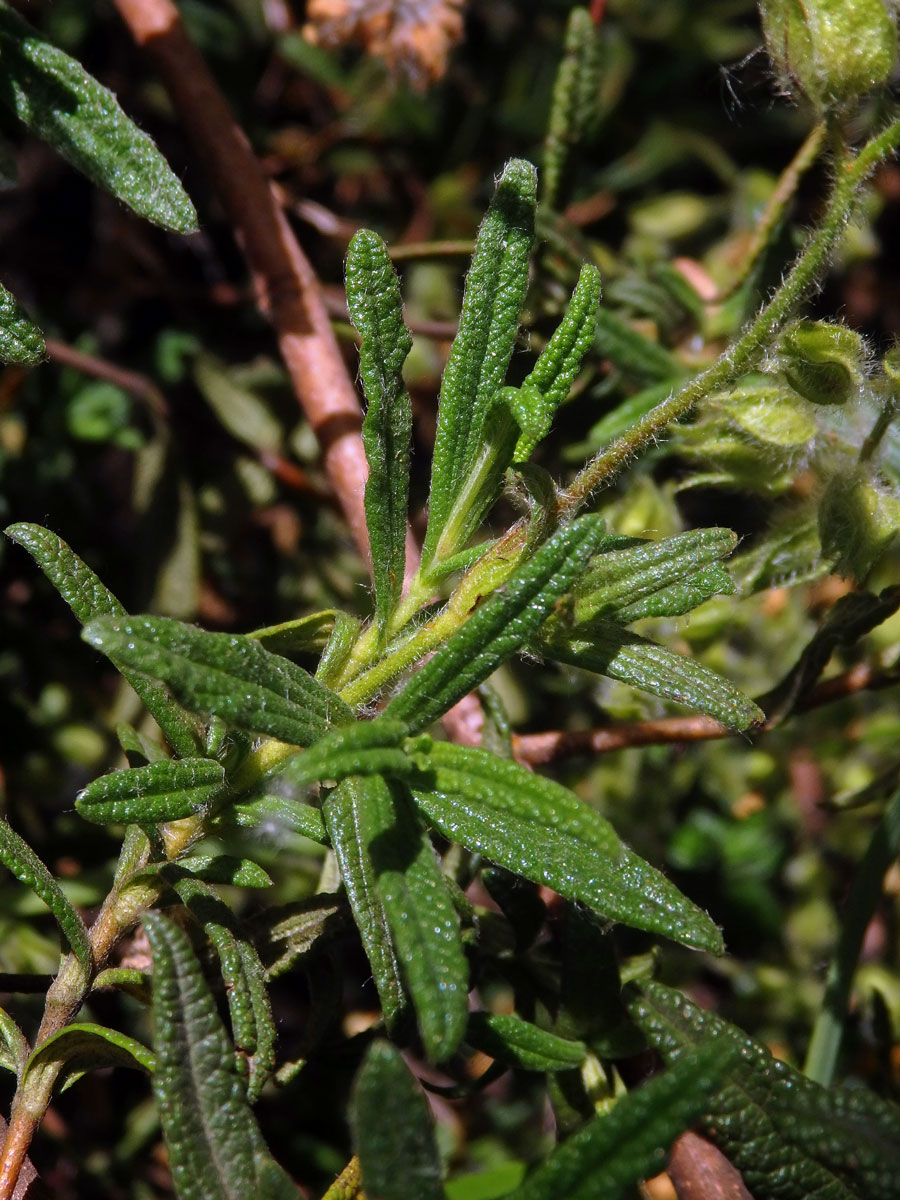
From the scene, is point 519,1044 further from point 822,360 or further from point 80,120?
point 80,120

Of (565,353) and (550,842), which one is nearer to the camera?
(550,842)

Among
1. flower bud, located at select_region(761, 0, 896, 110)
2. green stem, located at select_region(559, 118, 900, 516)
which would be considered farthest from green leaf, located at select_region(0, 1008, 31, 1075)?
flower bud, located at select_region(761, 0, 896, 110)

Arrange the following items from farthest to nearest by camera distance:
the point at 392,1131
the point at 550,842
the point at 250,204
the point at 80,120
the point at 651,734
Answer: the point at 250,204 → the point at 651,734 → the point at 80,120 → the point at 550,842 → the point at 392,1131

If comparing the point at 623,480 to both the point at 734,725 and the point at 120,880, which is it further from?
the point at 120,880

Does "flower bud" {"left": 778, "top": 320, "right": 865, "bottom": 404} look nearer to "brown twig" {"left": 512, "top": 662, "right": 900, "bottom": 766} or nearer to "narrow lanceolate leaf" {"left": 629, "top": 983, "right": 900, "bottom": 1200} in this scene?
"brown twig" {"left": 512, "top": 662, "right": 900, "bottom": 766}

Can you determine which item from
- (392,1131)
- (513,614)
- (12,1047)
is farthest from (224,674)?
(12,1047)

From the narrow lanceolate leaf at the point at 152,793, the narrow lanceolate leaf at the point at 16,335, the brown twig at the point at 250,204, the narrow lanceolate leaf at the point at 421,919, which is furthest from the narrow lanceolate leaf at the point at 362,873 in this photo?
the brown twig at the point at 250,204
